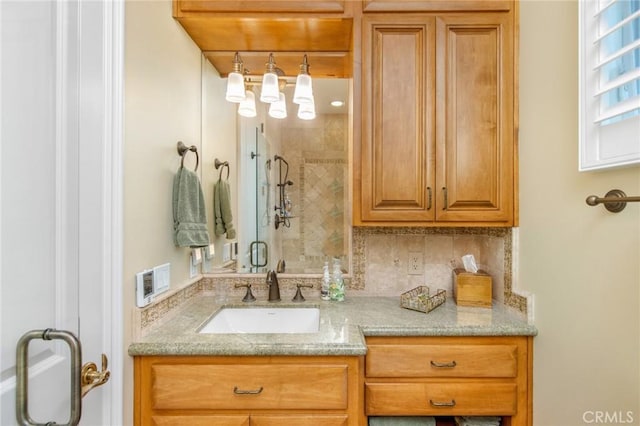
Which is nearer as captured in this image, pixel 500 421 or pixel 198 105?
pixel 500 421

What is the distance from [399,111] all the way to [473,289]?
3.09ft

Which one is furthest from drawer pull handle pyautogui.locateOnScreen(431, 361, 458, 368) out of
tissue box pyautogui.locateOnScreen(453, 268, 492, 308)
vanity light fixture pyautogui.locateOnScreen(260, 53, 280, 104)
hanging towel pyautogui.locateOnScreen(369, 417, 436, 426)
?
vanity light fixture pyautogui.locateOnScreen(260, 53, 280, 104)

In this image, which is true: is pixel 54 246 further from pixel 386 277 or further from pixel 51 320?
pixel 386 277

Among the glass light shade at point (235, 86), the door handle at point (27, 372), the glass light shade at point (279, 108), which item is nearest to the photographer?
the door handle at point (27, 372)

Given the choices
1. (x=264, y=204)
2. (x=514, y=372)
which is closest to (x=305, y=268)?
(x=264, y=204)

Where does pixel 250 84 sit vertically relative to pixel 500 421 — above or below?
above

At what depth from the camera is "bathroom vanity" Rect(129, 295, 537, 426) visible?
3.91ft

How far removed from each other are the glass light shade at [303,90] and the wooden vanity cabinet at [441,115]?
34 cm

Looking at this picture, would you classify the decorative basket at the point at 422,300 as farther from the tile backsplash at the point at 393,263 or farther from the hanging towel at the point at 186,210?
the hanging towel at the point at 186,210

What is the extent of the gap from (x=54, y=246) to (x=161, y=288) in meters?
0.55

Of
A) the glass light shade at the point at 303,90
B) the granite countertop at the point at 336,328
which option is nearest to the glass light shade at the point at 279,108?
the glass light shade at the point at 303,90

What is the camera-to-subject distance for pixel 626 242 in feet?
3.20

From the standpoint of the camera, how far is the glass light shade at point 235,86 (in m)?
1.66
